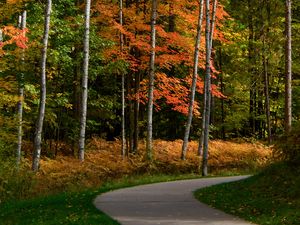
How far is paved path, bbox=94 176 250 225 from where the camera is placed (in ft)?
30.7

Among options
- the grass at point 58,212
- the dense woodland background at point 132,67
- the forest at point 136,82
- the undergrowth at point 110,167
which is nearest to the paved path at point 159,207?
the grass at point 58,212

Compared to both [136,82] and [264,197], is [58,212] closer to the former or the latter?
[264,197]

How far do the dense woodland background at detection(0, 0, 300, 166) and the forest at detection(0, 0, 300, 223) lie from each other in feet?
0.28

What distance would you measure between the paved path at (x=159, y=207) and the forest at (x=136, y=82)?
3.21m

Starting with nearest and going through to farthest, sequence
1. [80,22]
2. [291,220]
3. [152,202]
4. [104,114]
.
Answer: [291,220], [152,202], [80,22], [104,114]

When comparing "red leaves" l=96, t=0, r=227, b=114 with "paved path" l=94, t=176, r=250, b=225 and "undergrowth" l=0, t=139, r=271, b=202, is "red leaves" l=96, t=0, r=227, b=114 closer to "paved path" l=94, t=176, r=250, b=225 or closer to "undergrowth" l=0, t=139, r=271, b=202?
"undergrowth" l=0, t=139, r=271, b=202

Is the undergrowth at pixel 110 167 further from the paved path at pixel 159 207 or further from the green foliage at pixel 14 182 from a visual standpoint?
the paved path at pixel 159 207

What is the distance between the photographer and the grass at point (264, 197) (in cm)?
959

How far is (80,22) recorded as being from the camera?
21.4m

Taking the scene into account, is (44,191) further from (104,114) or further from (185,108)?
(104,114)

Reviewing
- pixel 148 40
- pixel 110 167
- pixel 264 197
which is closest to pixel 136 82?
pixel 148 40

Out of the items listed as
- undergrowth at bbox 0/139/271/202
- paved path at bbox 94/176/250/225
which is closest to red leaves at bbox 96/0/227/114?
undergrowth at bbox 0/139/271/202

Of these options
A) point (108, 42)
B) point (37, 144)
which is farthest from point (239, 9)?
point (37, 144)

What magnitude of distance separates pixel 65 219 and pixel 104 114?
20496 mm
